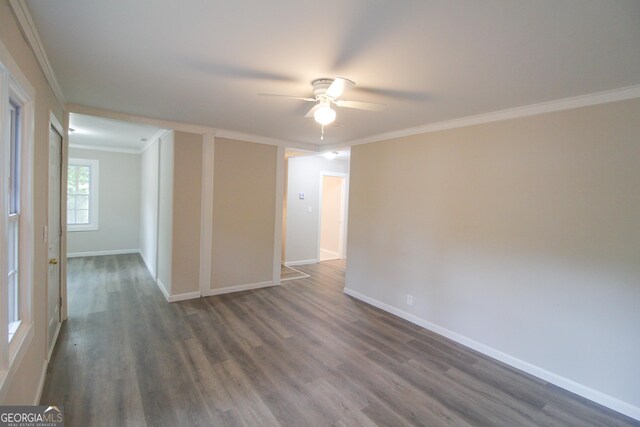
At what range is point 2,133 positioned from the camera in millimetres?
1229

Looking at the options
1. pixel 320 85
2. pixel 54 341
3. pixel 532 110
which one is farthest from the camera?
pixel 54 341

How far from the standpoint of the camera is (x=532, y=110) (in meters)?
2.67

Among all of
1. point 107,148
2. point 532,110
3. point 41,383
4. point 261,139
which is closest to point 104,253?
point 107,148

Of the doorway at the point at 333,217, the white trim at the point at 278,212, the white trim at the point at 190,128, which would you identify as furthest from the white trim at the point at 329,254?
the white trim at the point at 190,128

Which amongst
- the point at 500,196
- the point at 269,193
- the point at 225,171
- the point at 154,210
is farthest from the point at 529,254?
the point at 154,210

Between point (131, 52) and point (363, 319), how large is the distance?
3.52 meters

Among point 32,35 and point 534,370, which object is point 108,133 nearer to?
point 32,35

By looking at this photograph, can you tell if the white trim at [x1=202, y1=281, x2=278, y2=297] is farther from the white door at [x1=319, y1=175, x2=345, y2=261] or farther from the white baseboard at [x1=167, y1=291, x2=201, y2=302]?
the white door at [x1=319, y1=175, x2=345, y2=261]

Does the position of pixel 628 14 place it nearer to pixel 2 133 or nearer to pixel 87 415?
pixel 2 133

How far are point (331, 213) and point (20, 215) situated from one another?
637 cm

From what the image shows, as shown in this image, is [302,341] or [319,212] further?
[319,212]

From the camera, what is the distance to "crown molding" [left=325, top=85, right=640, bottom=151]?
7.32 feet

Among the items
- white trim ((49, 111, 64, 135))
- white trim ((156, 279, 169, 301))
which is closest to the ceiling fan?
white trim ((49, 111, 64, 135))

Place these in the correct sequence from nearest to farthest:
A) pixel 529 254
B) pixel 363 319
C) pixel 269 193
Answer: pixel 529 254 < pixel 363 319 < pixel 269 193
